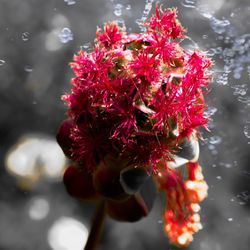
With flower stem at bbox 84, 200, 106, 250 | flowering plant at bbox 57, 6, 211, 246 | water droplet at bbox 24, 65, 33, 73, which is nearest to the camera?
flowering plant at bbox 57, 6, 211, 246

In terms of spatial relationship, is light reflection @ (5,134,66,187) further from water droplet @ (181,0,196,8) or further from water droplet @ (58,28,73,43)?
water droplet @ (181,0,196,8)

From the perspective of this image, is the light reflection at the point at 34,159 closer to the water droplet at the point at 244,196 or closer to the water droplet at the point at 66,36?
the water droplet at the point at 66,36

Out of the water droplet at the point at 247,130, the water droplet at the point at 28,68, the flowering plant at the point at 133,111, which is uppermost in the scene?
the flowering plant at the point at 133,111

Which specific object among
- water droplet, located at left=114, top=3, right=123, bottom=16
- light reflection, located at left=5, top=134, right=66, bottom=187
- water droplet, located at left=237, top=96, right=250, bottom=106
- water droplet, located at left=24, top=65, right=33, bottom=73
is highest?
water droplet, located at left=114, top=3, right=123, bottom=16

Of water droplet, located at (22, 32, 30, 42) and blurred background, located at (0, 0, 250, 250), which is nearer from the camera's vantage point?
blurred background, located at (0, 0, 250, 250)

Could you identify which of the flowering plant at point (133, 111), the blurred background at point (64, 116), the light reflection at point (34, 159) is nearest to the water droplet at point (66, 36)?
the blurred background at point (64, 116)

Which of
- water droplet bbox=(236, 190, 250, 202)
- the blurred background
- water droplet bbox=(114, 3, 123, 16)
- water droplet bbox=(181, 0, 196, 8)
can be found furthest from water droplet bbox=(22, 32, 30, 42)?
water droplet bbox=(236, 190, 250, 202)

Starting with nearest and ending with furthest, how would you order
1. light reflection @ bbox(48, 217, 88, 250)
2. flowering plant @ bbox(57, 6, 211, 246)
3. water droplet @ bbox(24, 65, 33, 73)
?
flowering plant @ bbox(57, 6, 211, 246)
light reflection @ bbox(48, 217, 88, 250)
water droplet @ bbox(24, 65, 33, 73)

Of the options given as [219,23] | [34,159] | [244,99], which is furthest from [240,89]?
[34,159]

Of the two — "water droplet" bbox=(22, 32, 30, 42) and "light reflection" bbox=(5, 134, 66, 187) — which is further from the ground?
"water droplet" bbox=(22, 32, 30, 42)
